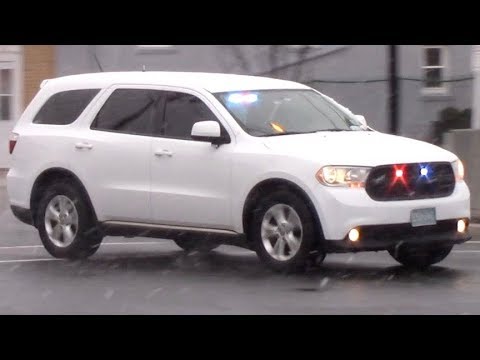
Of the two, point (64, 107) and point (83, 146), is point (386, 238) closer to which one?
point (83, 146)

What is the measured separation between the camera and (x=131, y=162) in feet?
38.2

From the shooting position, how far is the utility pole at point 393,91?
16.7 metres

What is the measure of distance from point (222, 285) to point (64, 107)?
3.09 m

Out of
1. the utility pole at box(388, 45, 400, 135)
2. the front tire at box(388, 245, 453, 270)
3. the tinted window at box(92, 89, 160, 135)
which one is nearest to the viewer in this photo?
the front tire at box(388, 245, 453, 270)

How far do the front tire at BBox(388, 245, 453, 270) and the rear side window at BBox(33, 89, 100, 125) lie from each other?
3477mm

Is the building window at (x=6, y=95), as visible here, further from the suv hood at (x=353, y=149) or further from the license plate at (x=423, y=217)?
the license plate at (x=423, y=217)

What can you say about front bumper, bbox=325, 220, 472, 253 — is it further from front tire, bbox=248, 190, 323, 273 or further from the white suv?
front tire, bbox=248, 190, 323, 273

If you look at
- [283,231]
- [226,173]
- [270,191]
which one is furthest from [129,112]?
[283,231]

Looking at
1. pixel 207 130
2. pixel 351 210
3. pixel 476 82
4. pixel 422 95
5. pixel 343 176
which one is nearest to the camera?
pixel 351 210

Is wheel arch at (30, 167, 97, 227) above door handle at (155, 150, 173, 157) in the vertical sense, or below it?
below

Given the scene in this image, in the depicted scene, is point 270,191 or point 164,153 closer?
point 270,191

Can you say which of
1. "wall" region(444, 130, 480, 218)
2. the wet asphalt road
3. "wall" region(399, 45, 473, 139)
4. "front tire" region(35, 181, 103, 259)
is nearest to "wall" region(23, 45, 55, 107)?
"wall" region(399, 45, 473, 139)

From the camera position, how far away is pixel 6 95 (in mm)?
23734

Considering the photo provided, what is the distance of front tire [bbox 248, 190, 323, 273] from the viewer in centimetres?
1045
